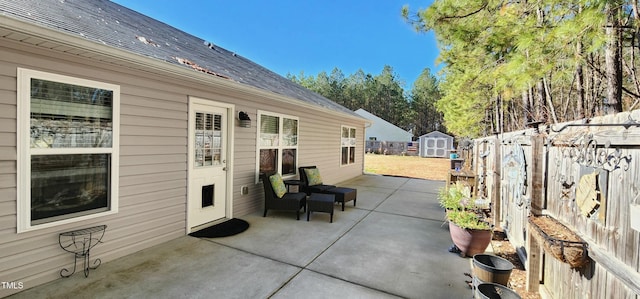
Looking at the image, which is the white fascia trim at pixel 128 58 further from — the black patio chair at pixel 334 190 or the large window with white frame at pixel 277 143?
the black patio chair at pixel 334 190

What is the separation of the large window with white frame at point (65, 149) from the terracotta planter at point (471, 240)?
4.40 metres

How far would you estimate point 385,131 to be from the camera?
29.6 m

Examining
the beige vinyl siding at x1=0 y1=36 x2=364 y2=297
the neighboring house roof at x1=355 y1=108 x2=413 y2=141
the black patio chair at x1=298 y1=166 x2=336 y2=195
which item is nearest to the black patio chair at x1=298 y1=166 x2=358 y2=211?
the black patio chair at x1=298 y1=166 x2=336 y2=195

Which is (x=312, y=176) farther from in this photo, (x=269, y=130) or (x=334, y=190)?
(x=269, y=130)

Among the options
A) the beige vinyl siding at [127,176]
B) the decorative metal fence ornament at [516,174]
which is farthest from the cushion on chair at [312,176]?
the decorative metal fence ornament at [516,174]

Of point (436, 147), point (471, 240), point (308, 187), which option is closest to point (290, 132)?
point (308, 187)

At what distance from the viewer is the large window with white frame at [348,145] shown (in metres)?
10.4

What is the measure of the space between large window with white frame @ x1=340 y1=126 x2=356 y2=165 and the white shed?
1684 cm

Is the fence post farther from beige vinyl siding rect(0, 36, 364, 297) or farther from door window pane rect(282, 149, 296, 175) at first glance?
door window pane rect(282, 149, 296, 175)

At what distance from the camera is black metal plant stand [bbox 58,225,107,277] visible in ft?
9.79

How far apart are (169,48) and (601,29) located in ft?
18.3

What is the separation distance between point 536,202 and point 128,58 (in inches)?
187

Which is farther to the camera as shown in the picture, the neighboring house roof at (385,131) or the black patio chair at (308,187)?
the neighboring house roof at (385,131)

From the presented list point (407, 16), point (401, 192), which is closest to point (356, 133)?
point (401, 192)
